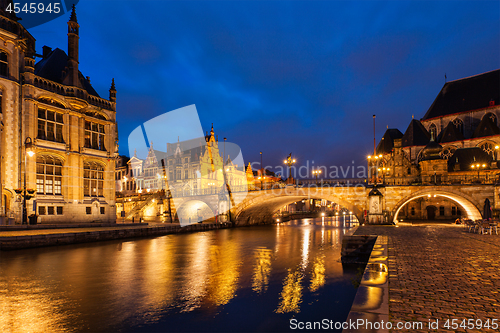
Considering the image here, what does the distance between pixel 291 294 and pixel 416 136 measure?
55483mm

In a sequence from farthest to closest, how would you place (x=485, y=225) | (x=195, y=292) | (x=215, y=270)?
(x=485, y=225) < (x=215, y=270) < (x=195, y=292)

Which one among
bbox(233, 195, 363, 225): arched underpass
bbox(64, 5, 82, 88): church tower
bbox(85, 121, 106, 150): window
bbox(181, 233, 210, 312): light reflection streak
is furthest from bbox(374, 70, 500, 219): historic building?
bbox(64, 5, 82, 88): church tower

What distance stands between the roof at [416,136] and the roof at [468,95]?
366cm

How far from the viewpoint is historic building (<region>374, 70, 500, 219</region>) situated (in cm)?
4572

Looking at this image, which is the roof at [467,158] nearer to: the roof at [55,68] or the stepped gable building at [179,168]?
the stepped gable building at [179,168]

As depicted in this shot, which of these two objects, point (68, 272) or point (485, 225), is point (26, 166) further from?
point (485, 225)

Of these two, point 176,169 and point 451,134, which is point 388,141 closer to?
point 451,134

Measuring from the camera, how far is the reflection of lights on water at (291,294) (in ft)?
27.7

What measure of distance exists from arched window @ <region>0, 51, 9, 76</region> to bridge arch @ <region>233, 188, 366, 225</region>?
2580cm

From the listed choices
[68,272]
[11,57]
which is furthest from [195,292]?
[11,57]

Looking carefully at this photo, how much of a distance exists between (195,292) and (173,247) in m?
10.9

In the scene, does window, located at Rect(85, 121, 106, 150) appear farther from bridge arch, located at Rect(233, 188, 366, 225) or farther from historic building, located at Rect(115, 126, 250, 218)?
historic building, located at Rect(115, 126, 250, 218)

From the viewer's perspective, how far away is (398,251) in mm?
10781

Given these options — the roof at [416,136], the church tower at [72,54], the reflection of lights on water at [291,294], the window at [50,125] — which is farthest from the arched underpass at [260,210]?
the roof at [416,136]
